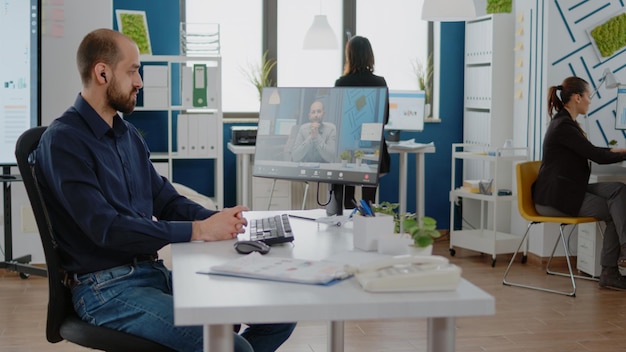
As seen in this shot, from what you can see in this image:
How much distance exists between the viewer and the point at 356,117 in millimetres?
2791

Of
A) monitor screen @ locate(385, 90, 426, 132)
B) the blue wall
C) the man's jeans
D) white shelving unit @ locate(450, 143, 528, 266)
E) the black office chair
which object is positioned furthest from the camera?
the blue wall

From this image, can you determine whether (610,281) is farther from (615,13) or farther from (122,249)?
(122,249)

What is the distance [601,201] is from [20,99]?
11.1ft

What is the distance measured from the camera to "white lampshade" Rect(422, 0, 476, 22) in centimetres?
532

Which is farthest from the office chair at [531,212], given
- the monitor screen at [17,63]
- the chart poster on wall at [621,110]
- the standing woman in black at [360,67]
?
the monitor screen at [17,63]

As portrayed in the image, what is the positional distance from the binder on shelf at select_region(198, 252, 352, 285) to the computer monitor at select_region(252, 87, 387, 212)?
761 millimetres

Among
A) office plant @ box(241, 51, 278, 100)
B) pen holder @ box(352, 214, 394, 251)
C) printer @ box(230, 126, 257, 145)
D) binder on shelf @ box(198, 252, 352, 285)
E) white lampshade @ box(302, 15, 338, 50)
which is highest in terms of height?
white lampshade @ box(302, 15, 338, 50)

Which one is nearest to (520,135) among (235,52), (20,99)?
(235,52)

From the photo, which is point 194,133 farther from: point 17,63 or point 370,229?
point 370,229

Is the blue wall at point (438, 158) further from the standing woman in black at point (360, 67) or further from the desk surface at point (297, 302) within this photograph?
the desk surface at point (297, 302)

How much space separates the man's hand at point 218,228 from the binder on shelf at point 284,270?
0.35 m

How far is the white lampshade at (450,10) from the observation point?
5.32 m

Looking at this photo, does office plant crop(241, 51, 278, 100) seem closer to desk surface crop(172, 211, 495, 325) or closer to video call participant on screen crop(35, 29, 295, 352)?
video call participant on screen crop(35, 29, 295, 352)

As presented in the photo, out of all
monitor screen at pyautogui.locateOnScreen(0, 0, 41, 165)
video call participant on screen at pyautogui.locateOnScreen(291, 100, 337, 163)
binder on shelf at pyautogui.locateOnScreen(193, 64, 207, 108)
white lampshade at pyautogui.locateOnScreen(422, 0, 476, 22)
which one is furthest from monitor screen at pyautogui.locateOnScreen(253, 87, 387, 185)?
binder on shelf at pyautogui.locateOnScreen(193, 64, 207, 108)
